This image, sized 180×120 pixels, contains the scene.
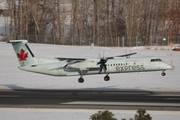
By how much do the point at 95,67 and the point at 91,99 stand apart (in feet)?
25.4

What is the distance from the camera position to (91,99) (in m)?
31.2

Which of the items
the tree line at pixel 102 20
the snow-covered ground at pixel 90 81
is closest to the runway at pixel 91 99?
the snow-covered ground at pixel 90 81

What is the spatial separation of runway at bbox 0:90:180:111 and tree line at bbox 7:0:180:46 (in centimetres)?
4648

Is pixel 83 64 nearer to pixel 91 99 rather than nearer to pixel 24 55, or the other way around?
pixel 24 55

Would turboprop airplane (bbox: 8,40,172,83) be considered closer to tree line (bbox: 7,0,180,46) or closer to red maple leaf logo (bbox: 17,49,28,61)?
red maple leaf logo (bbox: 17,49,28,61)

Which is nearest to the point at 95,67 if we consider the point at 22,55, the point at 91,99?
the point at 22,55

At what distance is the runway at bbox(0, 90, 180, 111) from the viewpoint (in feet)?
92.2

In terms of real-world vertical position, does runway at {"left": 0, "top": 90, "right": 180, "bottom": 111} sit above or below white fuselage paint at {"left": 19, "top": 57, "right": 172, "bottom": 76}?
below

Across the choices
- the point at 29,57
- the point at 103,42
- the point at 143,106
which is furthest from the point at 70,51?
the point at 143,106

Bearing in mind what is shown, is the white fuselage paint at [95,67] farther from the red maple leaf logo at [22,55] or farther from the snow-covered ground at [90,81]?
the snow-covered ground at [90,81]

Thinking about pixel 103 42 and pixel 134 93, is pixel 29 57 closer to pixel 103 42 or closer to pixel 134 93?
pixel 134 93

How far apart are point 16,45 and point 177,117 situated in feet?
58.7

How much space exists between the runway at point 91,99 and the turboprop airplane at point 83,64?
1924mm

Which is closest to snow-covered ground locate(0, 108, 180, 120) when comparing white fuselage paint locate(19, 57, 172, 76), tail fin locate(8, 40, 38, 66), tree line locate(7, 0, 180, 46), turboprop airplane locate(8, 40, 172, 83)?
turboprop airplane locate(8, 40, 172, 83)
